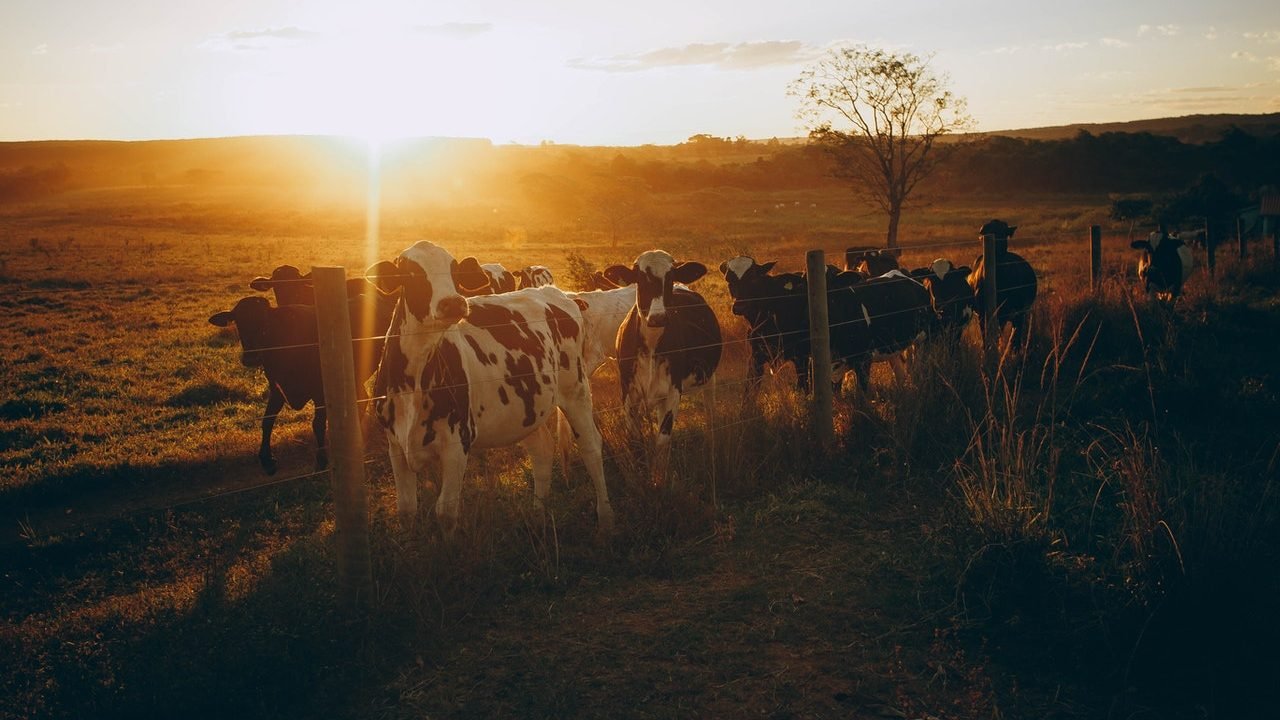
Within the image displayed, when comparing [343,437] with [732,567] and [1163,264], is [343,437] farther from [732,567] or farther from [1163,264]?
[1163,264]

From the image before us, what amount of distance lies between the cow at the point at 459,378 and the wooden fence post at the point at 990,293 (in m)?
5.04

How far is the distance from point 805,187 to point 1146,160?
94.1 ft

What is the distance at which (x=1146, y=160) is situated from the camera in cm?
7419

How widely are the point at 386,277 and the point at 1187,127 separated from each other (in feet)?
517

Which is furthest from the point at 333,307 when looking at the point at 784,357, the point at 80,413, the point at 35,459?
the point at 80,413

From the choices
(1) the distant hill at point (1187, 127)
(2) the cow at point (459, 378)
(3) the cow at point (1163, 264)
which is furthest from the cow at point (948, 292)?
(1) the distant hill at point (1187, 127)

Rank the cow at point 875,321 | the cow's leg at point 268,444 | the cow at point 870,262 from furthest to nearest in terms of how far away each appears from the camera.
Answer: the cow at point 870,262, the cow at point 875,321, the cow's leg at point 268,444

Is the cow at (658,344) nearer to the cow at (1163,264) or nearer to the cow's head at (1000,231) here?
the cow's head at (1000,231)

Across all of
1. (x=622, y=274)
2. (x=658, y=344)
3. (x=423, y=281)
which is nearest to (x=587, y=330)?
(x=622, y=274)

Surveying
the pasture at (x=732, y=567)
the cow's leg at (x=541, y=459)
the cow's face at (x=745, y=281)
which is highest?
the cow's face at (x=745, y=281)

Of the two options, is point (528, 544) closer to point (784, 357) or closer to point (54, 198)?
point (784, 357)

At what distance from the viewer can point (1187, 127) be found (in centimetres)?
13450

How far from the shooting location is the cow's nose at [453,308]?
547 cm

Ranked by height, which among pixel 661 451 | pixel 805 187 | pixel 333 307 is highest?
pixel 805 187
